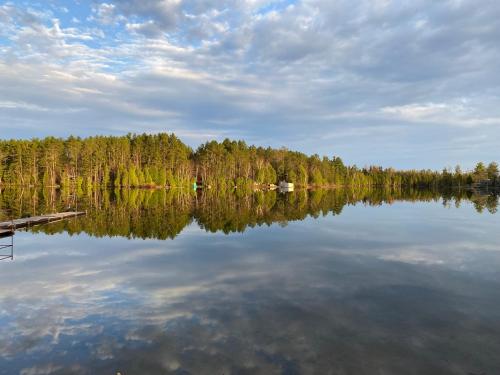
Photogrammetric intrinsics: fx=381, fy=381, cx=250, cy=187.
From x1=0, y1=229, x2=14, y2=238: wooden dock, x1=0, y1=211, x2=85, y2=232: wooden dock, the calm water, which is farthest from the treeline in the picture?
the calm water

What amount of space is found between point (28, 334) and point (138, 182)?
402 feet

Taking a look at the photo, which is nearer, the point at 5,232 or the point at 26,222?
the point at 5,232

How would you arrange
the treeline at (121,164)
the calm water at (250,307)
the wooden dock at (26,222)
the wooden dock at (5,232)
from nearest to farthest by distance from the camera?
1. the calm water at (250,307)
2. the wooden dock at (5,232)
3. the wooden dock at (26,222)
4. the treeline at (121,164)

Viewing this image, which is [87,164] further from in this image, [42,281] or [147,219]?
[42,281]

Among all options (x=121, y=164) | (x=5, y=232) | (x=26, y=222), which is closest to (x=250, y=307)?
(x=5, y=232)

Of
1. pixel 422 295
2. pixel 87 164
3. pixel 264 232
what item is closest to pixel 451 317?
pixel 422 295

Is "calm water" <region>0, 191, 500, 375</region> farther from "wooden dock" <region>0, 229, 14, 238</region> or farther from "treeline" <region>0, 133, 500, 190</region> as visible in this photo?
"treeline" <region>0, 133, 500, 190</region>

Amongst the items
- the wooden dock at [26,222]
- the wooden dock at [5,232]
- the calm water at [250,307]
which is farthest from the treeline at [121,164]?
the calm water at [250,307]

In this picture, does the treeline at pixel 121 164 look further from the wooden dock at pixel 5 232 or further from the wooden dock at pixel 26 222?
the wooden dock at pixel 5 232

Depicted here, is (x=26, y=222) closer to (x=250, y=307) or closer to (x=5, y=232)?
(x=5, y=232)

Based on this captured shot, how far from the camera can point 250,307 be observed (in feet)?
43.3

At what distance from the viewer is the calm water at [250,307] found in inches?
370

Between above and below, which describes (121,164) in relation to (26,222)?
above

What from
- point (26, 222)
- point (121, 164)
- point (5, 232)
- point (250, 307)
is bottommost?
point (250, 307)
